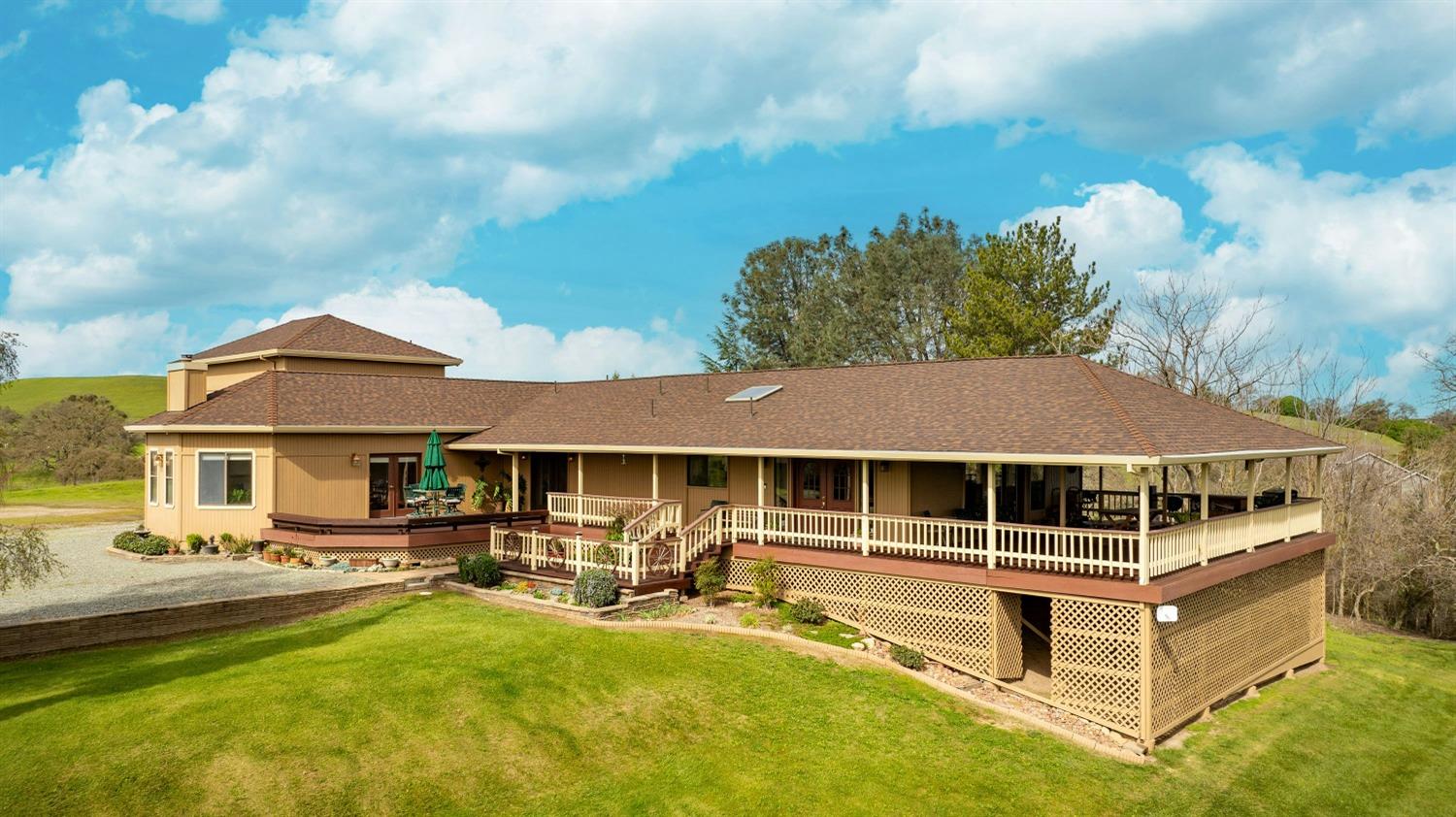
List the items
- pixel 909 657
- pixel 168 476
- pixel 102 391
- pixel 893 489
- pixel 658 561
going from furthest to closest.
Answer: pixel 102 391 → pixel 168 476 → pixel 893 489 → pixel 658 561 → pixel 909 657

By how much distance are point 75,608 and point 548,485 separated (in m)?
12.9

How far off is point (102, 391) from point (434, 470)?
92608 millimetres

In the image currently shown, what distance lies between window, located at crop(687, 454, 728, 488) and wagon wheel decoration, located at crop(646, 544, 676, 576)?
3.87 m

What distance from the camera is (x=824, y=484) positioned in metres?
21.0

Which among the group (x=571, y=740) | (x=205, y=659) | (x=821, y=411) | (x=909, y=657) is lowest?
(x=571, y=740)

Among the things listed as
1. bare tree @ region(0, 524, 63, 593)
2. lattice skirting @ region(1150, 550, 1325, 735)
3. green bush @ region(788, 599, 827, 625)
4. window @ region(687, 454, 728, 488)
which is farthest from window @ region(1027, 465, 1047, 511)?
bare tree @ region(0, 524, 63, 593)

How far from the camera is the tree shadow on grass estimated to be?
12336 mm

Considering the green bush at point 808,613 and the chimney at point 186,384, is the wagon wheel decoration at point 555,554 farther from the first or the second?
the chimney at point 186,384

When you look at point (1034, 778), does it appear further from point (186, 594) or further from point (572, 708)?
point (186, 594)

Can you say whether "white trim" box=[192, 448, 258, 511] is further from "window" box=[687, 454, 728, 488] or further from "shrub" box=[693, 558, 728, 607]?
"shrub" box=[693, 558, 728, 607]

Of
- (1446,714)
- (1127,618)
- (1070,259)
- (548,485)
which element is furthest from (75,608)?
(1070,259)

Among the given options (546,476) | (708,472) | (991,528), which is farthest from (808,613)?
(546,476)

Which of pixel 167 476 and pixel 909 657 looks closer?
pixel 909 657

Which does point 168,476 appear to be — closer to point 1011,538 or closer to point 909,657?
point 909,657
